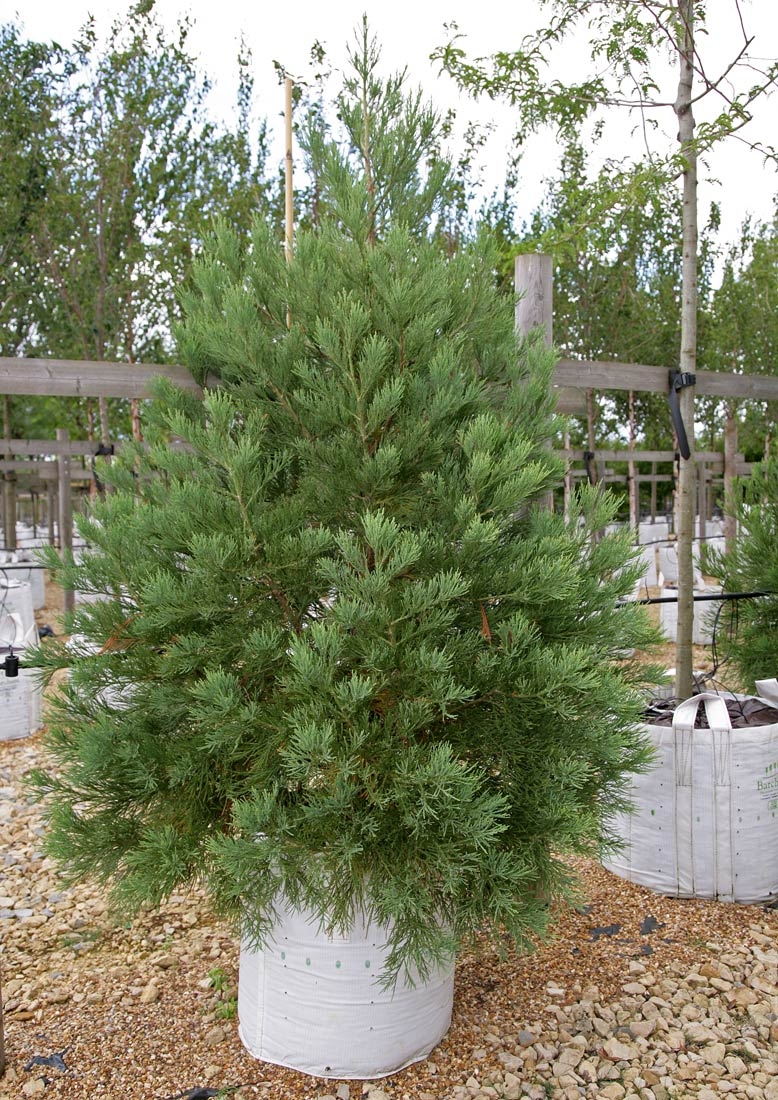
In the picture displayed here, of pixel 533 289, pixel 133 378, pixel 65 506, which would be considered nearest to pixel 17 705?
pixel 133 378

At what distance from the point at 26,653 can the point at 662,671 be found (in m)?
1.90

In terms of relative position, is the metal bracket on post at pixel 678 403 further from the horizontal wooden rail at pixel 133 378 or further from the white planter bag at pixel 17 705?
the white planter bag at pixel 17 705

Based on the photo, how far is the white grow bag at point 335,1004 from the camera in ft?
7.84

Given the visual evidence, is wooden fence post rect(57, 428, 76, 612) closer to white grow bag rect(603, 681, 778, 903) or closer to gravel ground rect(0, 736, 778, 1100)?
gravel ground rect(0, 736, 778, 1100)

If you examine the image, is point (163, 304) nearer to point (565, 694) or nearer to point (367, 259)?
point (367, 259)

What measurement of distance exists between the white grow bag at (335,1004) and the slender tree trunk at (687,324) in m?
2.16

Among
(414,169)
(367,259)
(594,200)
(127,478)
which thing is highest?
(594,200)

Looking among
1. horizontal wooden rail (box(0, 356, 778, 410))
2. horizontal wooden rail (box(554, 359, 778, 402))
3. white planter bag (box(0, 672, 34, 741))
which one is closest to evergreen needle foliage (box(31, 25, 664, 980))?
horizontal wooden rail (box(0, 356, 778, 410))

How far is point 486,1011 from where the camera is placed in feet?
9.12

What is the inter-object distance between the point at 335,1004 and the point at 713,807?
1720 mm

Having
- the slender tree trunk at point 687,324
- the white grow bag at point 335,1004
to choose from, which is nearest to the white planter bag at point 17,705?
the white grow bag at point 335,1004

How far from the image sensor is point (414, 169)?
2.66 metres

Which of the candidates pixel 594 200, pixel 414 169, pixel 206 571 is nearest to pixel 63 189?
pixel 594 200

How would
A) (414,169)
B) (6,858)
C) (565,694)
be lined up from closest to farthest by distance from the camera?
1. (565,694)
2. (414,169)
3. (6,858)
